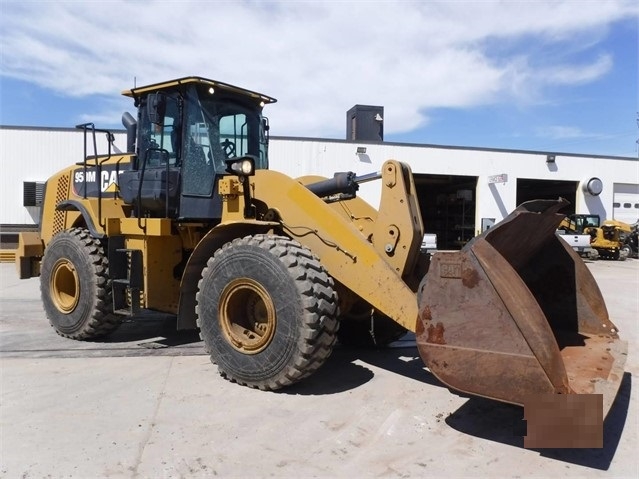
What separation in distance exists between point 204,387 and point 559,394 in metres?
2.88

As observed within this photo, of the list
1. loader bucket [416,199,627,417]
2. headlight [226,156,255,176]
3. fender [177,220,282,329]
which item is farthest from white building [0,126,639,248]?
loader bucket [416,199,627,417]

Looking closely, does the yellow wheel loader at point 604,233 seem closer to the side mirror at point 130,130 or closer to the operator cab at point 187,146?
the operator cab at point 187,146

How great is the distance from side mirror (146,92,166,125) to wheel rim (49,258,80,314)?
7.01ft

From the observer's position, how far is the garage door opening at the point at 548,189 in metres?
25.1

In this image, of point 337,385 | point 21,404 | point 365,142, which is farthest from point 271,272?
point 365,142

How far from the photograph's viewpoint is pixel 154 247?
5656 mm

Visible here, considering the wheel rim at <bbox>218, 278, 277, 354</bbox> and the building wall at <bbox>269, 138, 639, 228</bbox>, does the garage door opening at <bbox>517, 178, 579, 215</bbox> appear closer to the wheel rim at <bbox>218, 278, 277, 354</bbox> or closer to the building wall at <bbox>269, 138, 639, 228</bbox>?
the building wall at <bbox>269, 138, 639, 228</bbox>

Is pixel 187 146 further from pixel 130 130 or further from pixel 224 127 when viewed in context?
pixel 130 130

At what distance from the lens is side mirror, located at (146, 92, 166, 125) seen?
5324 millimetres

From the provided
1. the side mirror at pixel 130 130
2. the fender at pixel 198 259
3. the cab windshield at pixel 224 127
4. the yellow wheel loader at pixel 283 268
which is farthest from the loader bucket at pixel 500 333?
the side mirror at pixel 130 130

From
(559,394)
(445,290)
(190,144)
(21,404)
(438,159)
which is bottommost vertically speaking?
(21,404)

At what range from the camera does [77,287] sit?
6.12m

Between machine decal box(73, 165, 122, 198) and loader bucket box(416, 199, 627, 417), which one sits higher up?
machine decal box(73, 165, 122, 198)

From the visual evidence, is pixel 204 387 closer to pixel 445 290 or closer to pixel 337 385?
pixel 337 385
